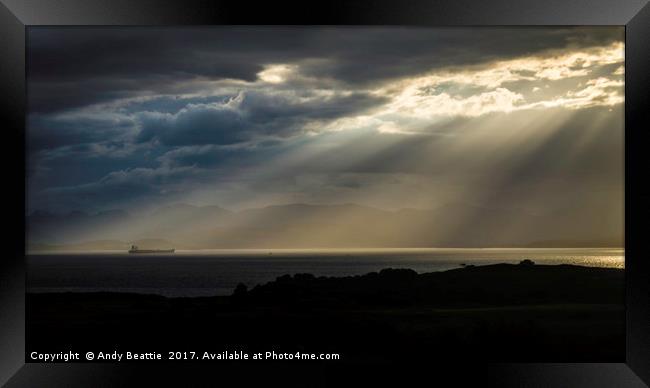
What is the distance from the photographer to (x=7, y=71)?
464 centimetres

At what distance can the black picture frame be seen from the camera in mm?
4586

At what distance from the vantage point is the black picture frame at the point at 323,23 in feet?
15.0

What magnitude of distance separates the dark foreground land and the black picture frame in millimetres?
986

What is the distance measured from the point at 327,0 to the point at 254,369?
285cm

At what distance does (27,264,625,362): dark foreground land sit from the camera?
6777 mm

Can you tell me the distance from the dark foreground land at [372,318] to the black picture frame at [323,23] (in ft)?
3.23

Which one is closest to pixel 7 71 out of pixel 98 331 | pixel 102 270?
pixel 98 331

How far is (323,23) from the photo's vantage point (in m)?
4.62

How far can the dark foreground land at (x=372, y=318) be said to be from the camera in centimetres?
678

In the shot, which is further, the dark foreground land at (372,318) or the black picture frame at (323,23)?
the dark foreground land at (372,318)

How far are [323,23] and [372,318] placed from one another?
4452mm

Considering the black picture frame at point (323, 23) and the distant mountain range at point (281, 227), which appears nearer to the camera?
the black picture frame at point (323, 23)

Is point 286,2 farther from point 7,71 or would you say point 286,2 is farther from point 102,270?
point 102,270

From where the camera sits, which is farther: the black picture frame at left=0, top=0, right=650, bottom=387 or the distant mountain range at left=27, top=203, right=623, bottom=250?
the distant mountain range at left=27, top=203, right=623, bottom=250
